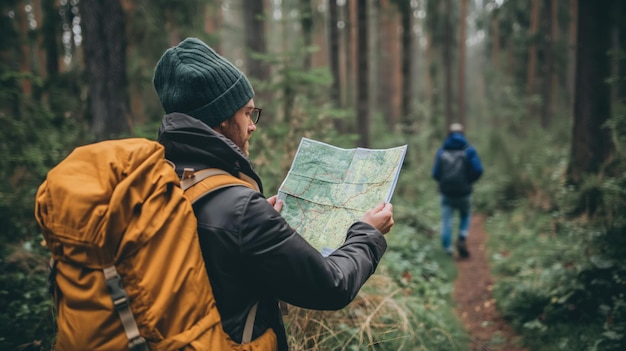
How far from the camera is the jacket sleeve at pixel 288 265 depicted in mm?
1407

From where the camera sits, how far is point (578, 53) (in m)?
7.43

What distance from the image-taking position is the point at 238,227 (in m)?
1.41

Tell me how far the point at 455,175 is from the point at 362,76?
473 cm

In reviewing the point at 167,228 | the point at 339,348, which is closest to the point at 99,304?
the point at 167,228

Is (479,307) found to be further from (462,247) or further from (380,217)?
(380,217)

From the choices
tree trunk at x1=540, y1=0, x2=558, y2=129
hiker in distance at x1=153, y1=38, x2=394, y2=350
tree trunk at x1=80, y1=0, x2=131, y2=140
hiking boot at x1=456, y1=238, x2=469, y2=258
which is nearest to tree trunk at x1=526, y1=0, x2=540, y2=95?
tree trunk at x1=540, y1=0, x2=558, y2=129

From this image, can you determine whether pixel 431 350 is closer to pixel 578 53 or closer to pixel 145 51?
pixel 578 53

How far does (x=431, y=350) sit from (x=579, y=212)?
13.7 feet

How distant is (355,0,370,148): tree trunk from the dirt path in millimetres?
4099

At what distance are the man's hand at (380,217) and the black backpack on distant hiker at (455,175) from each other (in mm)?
5555

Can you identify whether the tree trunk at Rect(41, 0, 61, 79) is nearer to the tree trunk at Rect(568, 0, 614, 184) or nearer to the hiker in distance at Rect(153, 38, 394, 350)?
the hiker in distance at Rect(153, 38, 394, 350)

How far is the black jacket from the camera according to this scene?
142cm

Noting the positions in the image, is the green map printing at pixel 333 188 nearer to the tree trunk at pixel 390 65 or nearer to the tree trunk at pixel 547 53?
the tree trunk at pixel 390 65

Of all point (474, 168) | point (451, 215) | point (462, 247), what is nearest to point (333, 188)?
point (474, 168)
